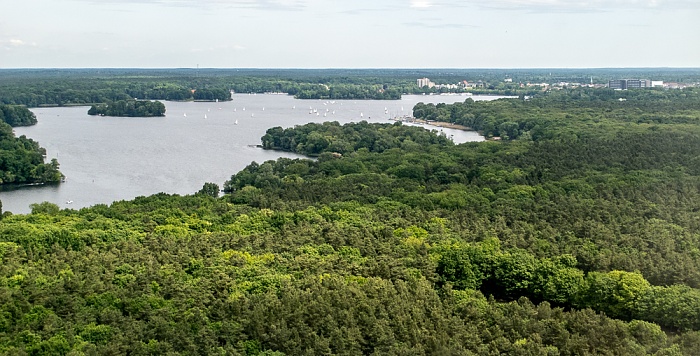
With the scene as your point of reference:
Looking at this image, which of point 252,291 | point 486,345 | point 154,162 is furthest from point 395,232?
point 154,162

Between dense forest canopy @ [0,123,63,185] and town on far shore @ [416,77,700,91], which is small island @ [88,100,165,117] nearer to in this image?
dense forest canopy @ [0,123,63,185]

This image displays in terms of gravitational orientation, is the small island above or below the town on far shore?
below

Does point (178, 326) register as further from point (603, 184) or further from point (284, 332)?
point (603, 184)

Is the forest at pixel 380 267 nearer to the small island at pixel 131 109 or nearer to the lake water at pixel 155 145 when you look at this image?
the lake water at pixel 155 145

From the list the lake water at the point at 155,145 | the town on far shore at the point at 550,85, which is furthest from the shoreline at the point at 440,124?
the town on far shore at the point at 550,85

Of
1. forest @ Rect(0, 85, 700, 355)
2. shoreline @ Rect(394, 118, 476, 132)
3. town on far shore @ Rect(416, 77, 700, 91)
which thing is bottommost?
shoreline @ Rect(394, 118, 476, 132)

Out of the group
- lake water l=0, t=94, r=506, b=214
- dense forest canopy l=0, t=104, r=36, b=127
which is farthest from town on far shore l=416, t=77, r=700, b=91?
dense forest canopy l=0, t=104, r=36, b=127
